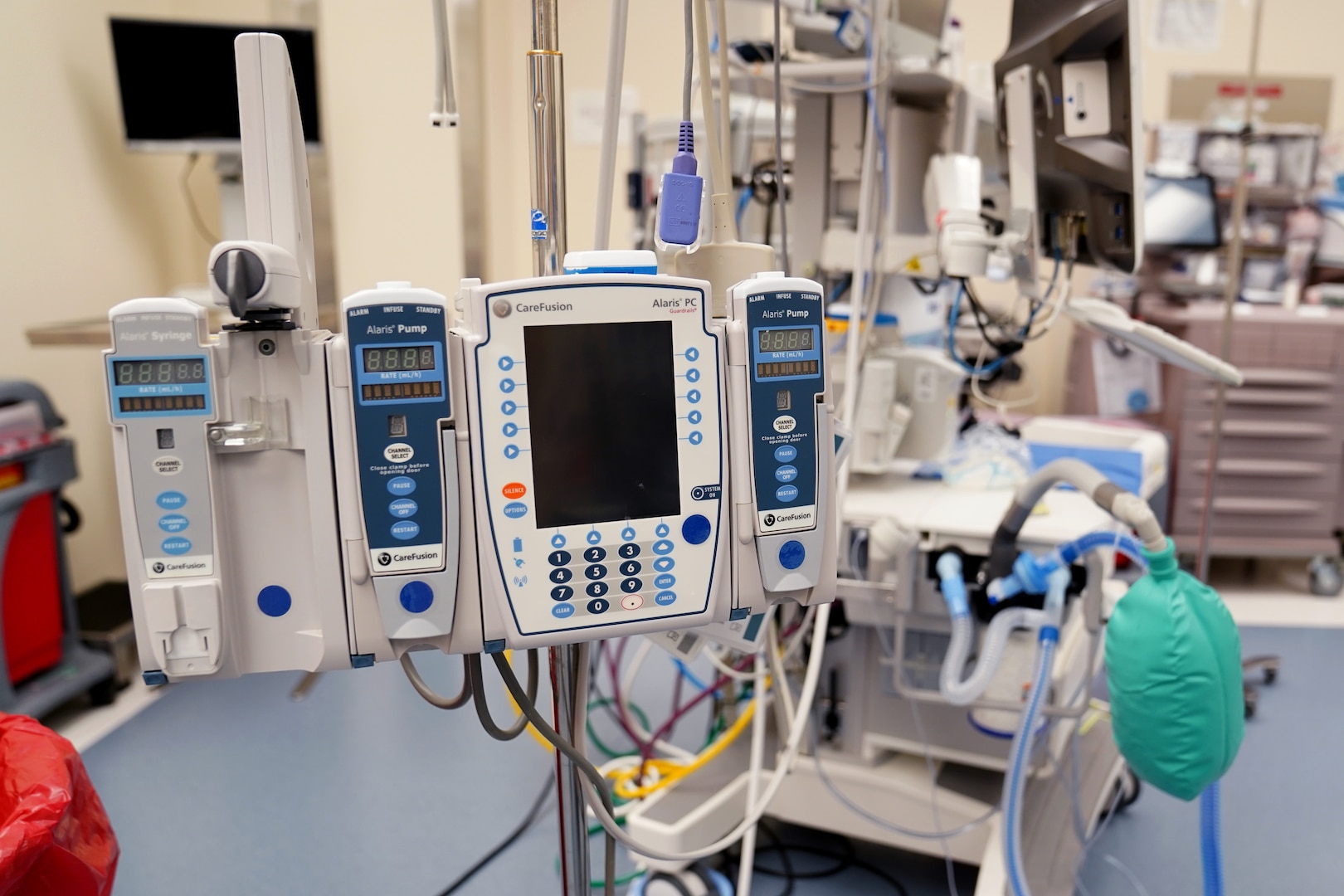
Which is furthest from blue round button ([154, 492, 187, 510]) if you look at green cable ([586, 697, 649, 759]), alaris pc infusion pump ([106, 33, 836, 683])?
green cable ([586, 697, 649, 759])

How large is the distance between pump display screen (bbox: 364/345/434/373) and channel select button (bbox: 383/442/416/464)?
0.06m

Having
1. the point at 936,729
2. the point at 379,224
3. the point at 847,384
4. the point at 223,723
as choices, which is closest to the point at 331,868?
the point at 223,723

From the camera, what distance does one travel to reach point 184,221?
3.31 metres

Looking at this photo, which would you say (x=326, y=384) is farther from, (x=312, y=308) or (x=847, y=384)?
(x=847, y=384)

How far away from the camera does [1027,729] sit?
131cm

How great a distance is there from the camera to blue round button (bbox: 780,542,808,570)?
0.87 meters

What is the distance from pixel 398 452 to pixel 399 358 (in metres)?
0.07

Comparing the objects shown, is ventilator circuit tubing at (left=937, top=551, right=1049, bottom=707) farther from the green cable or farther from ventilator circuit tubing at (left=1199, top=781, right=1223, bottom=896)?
the green cable

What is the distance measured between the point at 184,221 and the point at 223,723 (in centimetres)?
176

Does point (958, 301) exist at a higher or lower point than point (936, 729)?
higher

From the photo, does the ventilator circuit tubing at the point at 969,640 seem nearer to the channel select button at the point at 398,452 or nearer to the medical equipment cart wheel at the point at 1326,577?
the channel select button at the point at 398,452

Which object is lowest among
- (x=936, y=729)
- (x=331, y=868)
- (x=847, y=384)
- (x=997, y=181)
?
(x=331, y=868)

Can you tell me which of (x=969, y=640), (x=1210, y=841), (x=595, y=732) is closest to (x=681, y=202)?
(x=969, y=640)

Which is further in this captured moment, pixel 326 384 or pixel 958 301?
pixel 958 301
